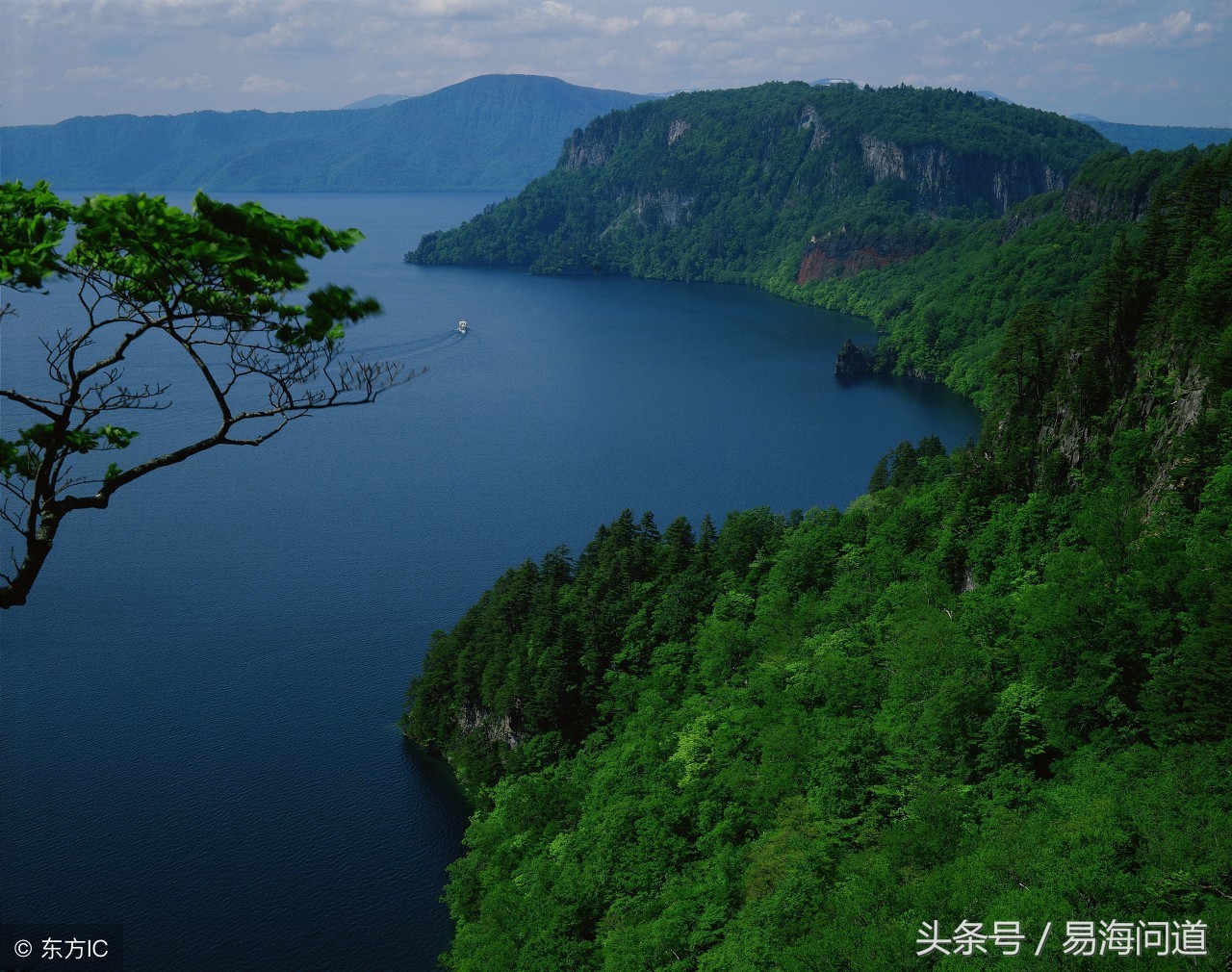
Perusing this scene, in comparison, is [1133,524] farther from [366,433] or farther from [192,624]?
[366,433]

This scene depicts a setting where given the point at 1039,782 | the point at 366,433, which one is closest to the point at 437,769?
the point at 1039,782

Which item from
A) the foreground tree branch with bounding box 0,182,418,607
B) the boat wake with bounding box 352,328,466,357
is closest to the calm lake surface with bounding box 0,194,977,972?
the boat wake with bounding box 352,328,466,357

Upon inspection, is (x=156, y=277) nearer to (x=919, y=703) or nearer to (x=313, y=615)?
(x=919, y=703)

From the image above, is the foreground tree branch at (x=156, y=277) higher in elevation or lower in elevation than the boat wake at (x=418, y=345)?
higher

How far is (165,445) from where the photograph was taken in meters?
95.9

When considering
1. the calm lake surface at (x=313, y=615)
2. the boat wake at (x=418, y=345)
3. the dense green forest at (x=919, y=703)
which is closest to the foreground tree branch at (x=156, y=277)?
the dense green forest at (x=919, y=703)

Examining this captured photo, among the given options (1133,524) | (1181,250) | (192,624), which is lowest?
(192,624)

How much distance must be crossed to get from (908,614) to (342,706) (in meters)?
32.3

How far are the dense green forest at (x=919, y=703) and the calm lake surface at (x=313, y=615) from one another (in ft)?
17.9

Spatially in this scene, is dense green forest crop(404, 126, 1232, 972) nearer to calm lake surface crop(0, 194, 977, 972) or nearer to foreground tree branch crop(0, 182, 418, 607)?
calm lake surface crop(0, 194, 977, 972)

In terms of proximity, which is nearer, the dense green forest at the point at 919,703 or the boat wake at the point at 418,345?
the dense green forest at the point at 919,703

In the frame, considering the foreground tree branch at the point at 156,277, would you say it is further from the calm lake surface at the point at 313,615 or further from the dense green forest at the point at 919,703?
the calm lake surface at the point at 313,615

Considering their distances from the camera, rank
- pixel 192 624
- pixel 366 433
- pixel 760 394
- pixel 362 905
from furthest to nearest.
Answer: pixel 760 394 < pixel 366 433 < pixel 192 624 < pixel 362 905

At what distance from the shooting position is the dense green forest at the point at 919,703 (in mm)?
25594
